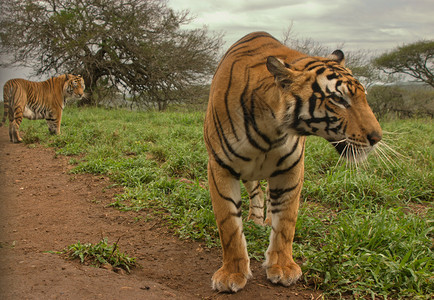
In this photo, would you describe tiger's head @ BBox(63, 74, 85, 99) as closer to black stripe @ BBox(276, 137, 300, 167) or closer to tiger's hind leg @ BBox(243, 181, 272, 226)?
tiger's hind leg @ BBox(243, 181, 272, 226)

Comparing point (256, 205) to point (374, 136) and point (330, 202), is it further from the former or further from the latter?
point (374, 136)

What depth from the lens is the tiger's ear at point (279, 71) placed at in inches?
89.4

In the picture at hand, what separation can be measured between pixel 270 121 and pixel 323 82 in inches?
16.1

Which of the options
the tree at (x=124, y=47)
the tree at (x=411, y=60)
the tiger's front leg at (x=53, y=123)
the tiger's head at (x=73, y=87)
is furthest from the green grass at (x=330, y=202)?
the tree at (x=411, y=60)

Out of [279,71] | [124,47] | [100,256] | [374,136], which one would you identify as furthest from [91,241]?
[124,47]

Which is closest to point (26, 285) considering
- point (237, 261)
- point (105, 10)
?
point (237, 261)

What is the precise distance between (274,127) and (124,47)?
13.7 meters

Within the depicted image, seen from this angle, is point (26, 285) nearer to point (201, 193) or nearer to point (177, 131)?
point (201, 193)

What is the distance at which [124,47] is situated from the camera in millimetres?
14992

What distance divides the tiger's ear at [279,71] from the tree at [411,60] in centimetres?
1728

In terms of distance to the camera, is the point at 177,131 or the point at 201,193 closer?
the point at 201,193

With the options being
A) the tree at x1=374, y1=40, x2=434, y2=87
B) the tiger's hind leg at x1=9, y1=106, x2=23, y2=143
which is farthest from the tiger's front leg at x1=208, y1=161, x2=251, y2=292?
the tree at x1=374, y1=40, x2=434, y2=87

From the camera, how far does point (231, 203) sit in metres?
2.74

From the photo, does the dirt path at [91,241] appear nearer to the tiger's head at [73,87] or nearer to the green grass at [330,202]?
the green grass at [330,202]
